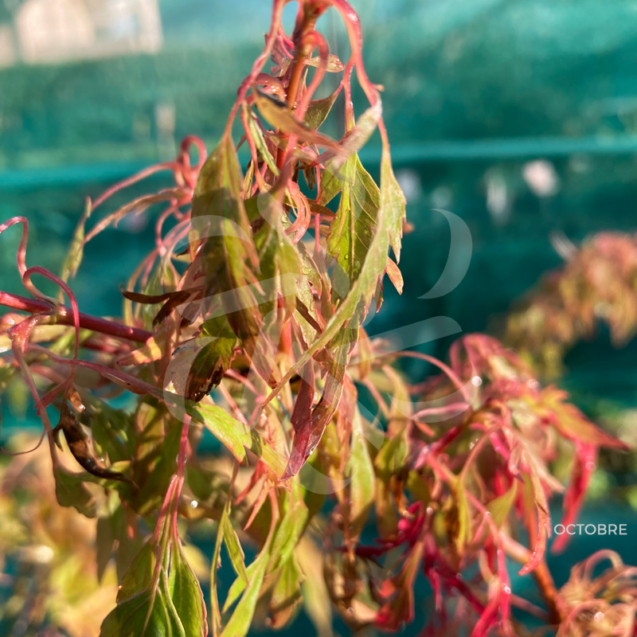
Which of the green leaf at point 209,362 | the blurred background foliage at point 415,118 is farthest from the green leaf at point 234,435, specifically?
the blurred background foliage at point 415,118

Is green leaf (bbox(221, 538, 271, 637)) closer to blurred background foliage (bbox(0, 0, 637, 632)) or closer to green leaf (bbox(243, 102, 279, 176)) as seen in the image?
green leaf (bbox(243, 102, 279, 176))

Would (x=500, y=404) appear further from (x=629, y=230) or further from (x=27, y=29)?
(x=27, y=29)

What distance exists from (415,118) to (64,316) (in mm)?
1383

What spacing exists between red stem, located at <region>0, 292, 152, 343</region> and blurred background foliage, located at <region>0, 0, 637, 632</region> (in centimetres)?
122

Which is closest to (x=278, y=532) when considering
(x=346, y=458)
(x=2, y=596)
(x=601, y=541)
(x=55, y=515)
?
(x=346, y=458)

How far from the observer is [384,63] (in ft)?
4.70

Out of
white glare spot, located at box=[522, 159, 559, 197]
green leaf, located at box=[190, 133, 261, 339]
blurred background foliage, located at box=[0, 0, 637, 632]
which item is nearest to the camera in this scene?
green leaf, located at box=[190, 133, 261, 339]

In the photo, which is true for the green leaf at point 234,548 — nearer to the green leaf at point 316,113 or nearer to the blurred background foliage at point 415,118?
the green leaf at point 316,113

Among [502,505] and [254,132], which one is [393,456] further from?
[254,132]

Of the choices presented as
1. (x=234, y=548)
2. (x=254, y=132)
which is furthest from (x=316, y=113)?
(x=234, y=548)

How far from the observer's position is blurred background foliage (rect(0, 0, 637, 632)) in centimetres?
138

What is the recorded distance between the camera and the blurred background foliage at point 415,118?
138cm

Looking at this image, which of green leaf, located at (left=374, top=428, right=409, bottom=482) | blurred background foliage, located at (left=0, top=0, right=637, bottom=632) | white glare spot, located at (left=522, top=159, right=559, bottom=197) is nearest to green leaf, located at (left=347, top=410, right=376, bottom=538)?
green leaf, located at (left=374, top=428, right=409, bottom=482)

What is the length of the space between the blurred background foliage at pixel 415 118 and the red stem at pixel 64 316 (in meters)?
1.22
